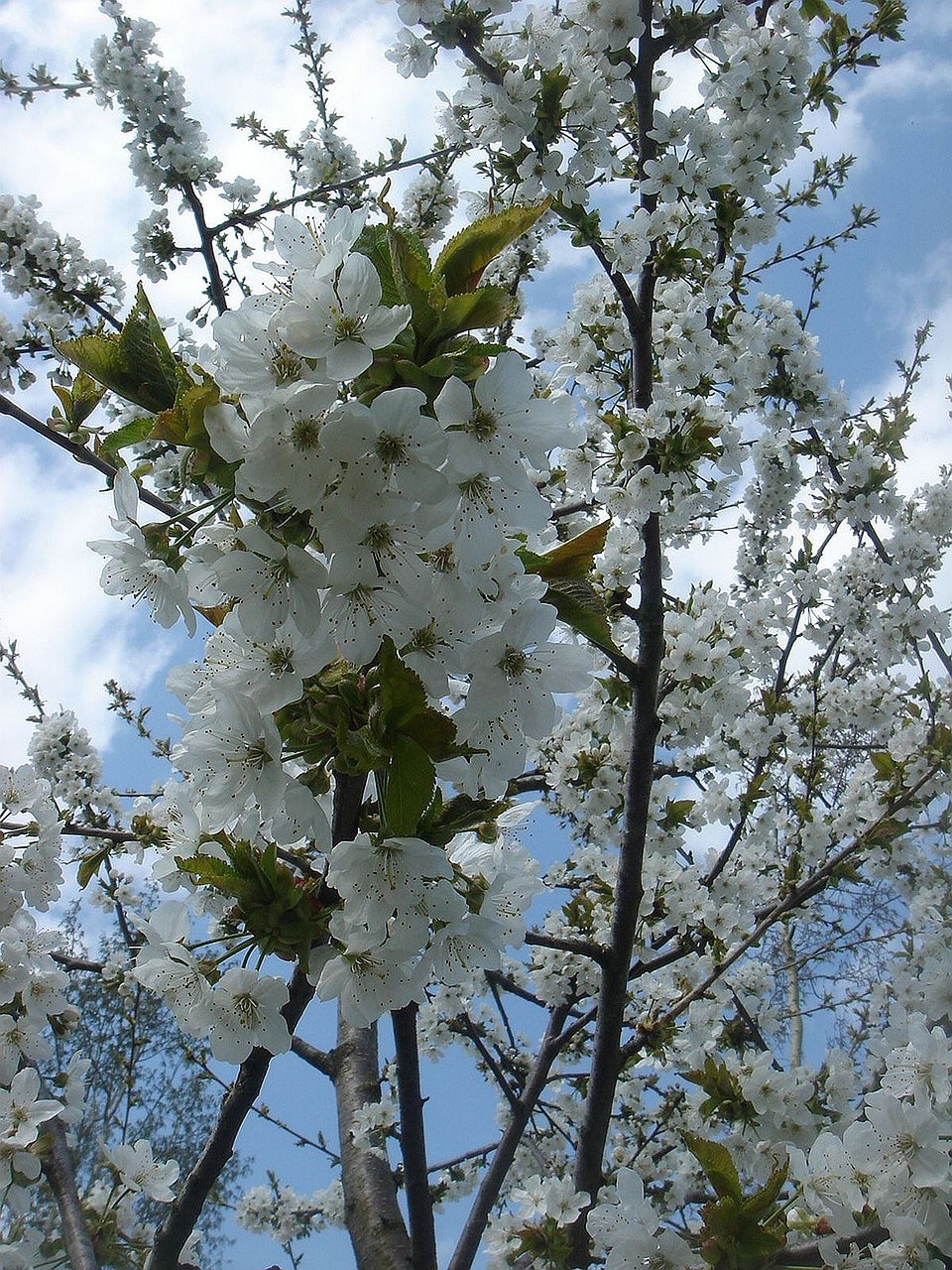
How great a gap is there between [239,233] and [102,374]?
3.77 m

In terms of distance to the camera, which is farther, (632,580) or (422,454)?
(632,580)

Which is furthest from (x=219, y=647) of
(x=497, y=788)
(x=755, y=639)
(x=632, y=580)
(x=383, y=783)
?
(x=755, y=639)

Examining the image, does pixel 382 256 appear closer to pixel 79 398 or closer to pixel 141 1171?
pixel 79 398

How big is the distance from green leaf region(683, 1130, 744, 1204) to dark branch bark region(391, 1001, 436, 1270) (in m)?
1.27

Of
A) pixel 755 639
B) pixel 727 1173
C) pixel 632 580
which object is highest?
pixel 755 639

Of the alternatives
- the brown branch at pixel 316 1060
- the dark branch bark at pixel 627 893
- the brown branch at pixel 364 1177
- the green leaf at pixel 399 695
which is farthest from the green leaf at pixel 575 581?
the brown branch at pixel 316 1060

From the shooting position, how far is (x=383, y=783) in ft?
3.43

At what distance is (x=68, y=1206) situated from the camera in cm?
246

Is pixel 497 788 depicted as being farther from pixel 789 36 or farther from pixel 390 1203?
pixel 789 36

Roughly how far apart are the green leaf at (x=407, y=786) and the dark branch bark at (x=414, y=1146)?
1.89 metres

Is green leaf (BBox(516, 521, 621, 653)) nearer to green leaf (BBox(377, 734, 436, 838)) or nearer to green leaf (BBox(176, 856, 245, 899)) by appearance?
green leaf (BBox(377, 734, 436, 838))

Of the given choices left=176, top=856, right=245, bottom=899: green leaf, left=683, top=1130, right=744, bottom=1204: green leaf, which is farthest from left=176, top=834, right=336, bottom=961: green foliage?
left=683, top=1130, right=744, bottom=1204: green leaf

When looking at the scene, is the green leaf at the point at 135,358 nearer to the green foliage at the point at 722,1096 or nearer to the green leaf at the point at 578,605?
the green leaf at the point at 578,605

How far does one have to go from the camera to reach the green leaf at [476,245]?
999 mm
